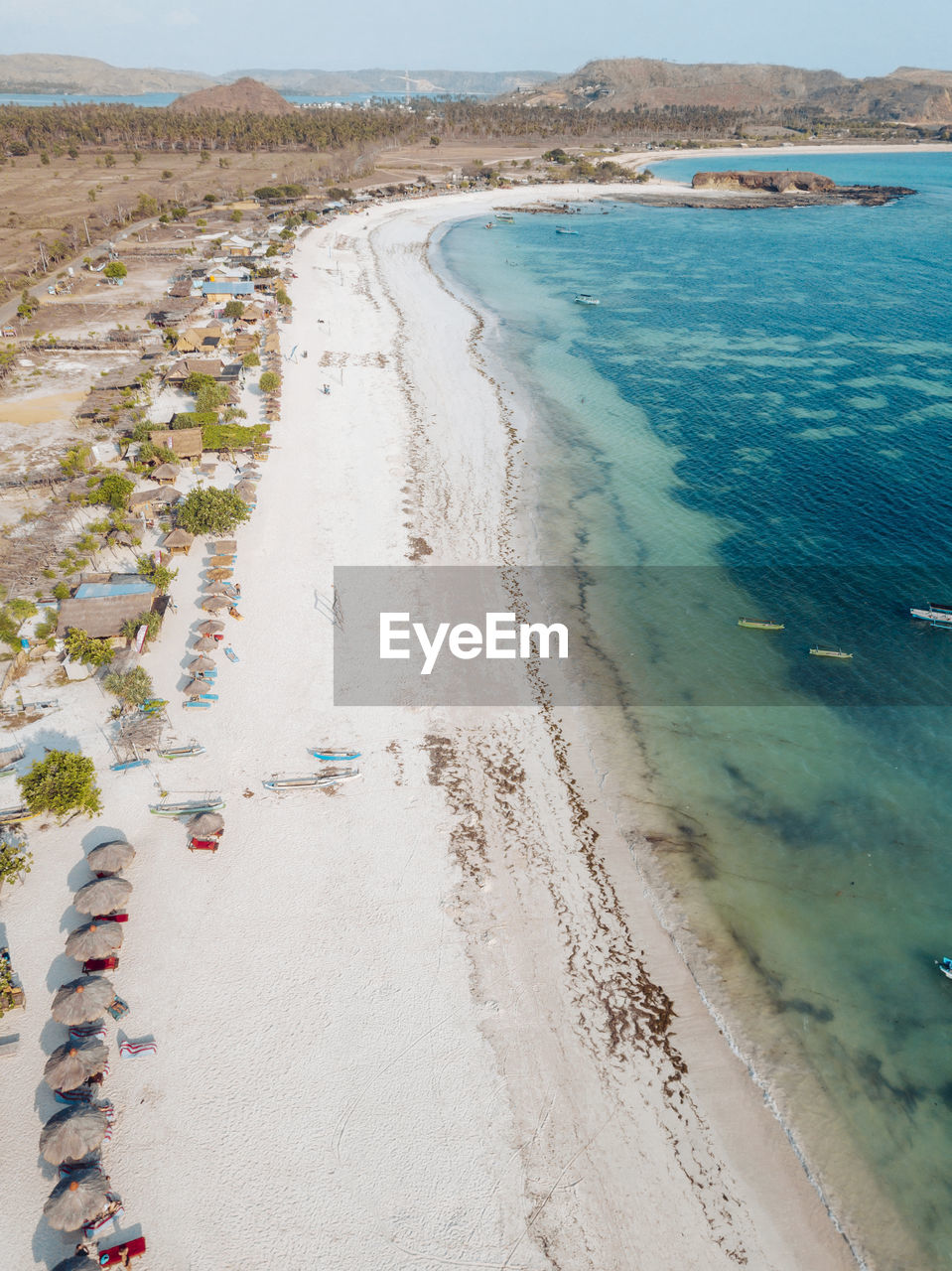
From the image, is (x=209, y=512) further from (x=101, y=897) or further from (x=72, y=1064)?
(x=72, y=1064)

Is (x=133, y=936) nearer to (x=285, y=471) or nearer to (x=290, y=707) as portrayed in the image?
(x=290, y=707)

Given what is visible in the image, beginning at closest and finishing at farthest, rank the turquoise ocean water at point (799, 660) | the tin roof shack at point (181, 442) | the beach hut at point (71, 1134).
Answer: the beach hut at point (71, 1134)
the turquoise ocean water at point (799, 660)
the tin roof shack at point (181, 442)

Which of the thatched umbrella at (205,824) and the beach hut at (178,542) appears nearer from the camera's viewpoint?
the thatched umbrella at (205,824)

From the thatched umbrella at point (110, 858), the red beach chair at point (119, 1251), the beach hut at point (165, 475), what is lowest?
the red beach chair at point (119, 1251)

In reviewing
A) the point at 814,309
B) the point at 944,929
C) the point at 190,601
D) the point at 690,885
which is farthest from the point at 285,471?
the point at 814,309

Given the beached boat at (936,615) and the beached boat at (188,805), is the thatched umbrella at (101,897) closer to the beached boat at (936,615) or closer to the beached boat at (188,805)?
the beached boat at (188,805)

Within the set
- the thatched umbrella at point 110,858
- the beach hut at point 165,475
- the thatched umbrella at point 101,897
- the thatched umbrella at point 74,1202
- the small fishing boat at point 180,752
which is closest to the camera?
the thatched umbrella at point 74,1202

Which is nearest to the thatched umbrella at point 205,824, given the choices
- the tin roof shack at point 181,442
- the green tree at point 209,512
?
the green tree at point 209,512

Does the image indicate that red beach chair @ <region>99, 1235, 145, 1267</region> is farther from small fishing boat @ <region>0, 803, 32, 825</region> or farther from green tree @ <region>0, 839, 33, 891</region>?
small fishing boat @ <region>0, 803, 32, 825</region>
